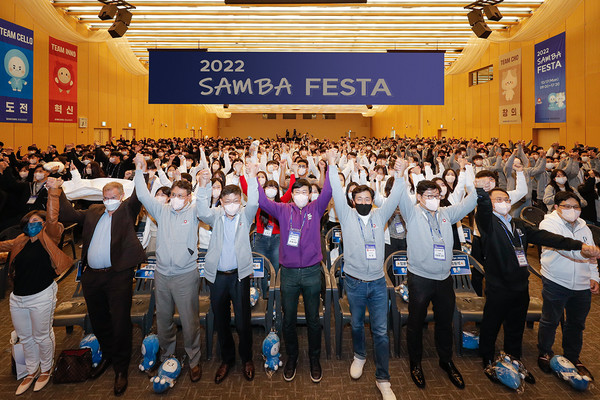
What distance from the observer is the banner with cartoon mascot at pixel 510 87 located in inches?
655

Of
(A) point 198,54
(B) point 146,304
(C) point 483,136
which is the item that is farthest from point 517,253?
(C) point 483,136

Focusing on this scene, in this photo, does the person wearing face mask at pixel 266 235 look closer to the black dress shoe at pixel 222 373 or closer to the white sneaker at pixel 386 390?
the black dress shoe at pixel 222 373

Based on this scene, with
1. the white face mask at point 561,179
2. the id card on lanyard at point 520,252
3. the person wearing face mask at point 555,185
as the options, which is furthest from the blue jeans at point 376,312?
the white face mask at point 561,179

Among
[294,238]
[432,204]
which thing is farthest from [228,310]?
[432,204]

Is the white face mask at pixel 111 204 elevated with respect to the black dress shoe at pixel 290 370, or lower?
elevated

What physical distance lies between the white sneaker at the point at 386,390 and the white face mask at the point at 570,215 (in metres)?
2.29

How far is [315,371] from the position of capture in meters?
3.60

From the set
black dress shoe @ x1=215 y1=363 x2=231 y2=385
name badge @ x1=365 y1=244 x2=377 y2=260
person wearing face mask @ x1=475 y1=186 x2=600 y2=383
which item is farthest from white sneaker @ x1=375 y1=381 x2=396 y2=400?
black dress shoe @ x1=215 y1=363 x2=231 y2=385

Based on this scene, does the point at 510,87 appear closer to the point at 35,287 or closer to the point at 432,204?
the point at 432,204

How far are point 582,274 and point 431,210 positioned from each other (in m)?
1.46

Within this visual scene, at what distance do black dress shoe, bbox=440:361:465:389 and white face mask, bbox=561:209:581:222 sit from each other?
→ 176 cm

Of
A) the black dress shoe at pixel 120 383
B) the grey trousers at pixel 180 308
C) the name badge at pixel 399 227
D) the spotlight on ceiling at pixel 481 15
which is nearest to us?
the black dress shoe at pixel 120 383

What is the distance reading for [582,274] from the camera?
3.47 m

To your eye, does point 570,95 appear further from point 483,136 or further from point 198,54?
point 198,54
